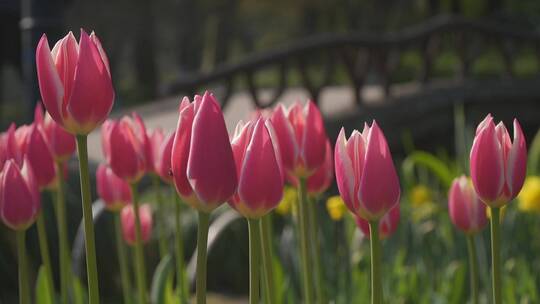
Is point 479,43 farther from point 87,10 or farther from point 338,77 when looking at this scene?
point 87,10

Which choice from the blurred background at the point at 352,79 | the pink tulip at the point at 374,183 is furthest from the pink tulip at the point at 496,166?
the blurred background at the point at 352,79

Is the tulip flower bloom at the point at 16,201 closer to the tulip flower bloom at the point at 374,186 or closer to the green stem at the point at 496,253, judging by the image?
the tulip flower bloom at the point at 374,186

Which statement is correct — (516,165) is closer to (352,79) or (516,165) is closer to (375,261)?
(375,261)

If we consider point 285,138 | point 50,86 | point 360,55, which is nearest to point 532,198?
point 285,138

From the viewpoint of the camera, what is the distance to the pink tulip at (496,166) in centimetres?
121

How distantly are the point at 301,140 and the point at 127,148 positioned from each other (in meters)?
0.35

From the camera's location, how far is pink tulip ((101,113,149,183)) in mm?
1686

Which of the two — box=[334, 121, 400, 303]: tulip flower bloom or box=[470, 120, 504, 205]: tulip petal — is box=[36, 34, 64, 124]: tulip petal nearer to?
box=[334, 121, 400, 303]: tulip flower bloom

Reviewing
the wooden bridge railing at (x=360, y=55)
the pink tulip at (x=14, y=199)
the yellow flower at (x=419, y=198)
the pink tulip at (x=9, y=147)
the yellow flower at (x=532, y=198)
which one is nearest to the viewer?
the pink tulip at (x=14, y=199)

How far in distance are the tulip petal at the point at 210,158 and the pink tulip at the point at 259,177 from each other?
0.05 metres

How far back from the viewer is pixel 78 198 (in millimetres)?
4656

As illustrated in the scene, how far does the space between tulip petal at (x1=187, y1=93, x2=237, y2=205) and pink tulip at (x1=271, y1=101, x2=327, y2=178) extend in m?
0.52

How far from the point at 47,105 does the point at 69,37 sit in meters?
0.10

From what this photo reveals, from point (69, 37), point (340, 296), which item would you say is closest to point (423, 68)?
point (340, 296)
